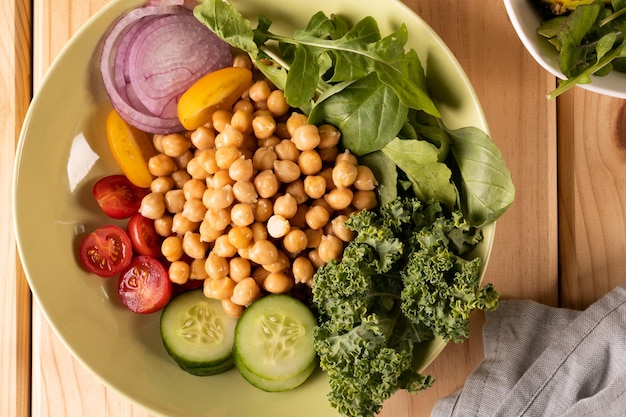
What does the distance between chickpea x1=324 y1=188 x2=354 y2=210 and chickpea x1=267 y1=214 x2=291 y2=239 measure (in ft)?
0.32

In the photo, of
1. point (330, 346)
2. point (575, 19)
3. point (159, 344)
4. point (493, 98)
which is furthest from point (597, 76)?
point (159, 344)

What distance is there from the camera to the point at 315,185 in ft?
4.56

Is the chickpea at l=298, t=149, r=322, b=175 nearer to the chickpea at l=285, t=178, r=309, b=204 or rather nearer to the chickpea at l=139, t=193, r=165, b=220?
the chickpea at l=285, t=178, r=309, b=204

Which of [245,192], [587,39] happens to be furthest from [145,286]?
[587,39]

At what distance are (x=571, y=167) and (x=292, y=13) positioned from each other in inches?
25.7

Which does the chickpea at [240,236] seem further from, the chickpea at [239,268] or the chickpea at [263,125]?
the chickpea at [263,125]

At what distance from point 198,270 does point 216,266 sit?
2.3 inches

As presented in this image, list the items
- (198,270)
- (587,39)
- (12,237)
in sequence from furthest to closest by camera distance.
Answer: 1. (12,237)
2. (198,270)
3. (587,39)

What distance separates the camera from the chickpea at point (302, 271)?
1.38 meters

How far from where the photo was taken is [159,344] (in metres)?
1.47

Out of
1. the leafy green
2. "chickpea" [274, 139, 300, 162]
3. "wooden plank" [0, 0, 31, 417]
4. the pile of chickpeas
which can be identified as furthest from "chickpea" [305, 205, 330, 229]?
"wooden plank" [0, 0, 31, 417]

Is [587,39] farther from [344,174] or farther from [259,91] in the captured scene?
[259,91]

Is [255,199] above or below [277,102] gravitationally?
below

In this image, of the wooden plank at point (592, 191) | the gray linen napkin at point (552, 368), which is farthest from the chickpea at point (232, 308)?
the wooden plank at point (592, 191)
